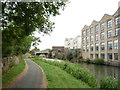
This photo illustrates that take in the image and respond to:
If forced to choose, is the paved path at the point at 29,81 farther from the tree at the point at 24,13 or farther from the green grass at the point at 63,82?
the tree at the point at 24,13

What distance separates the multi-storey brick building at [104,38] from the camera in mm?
42219

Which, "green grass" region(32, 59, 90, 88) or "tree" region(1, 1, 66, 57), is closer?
"tree" region(1, 1, 66, 57)

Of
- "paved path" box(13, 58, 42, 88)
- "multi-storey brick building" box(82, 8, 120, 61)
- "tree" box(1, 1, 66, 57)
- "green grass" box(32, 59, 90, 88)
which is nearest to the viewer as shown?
"tree" box(1, 1, 66, 57)

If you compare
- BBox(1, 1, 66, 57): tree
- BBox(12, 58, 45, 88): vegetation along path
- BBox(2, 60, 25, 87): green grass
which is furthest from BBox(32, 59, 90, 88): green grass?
BBox(1, 1, 66, 57): tree

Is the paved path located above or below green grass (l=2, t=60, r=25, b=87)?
below

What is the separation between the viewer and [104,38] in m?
48.4

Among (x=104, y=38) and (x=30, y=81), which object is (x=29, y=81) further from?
(x=104, y=38)

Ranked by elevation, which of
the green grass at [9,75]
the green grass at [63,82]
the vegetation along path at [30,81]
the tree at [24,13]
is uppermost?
the tree at [24,13]

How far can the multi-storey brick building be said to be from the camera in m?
42.2

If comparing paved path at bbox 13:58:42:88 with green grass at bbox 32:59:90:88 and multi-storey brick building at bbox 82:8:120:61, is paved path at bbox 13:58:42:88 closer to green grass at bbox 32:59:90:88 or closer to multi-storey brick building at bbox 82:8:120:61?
green grass at bbox 32:59:90:88

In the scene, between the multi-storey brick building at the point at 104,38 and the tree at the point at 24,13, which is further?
the multi-storey brick building at the point at 104,38

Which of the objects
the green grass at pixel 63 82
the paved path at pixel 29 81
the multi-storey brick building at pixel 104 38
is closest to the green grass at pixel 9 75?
the paved path at pixel 29 81

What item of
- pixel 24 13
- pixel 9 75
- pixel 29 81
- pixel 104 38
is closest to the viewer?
pixel 24 13

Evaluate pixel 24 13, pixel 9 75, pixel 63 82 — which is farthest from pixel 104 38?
pixel 24 13
